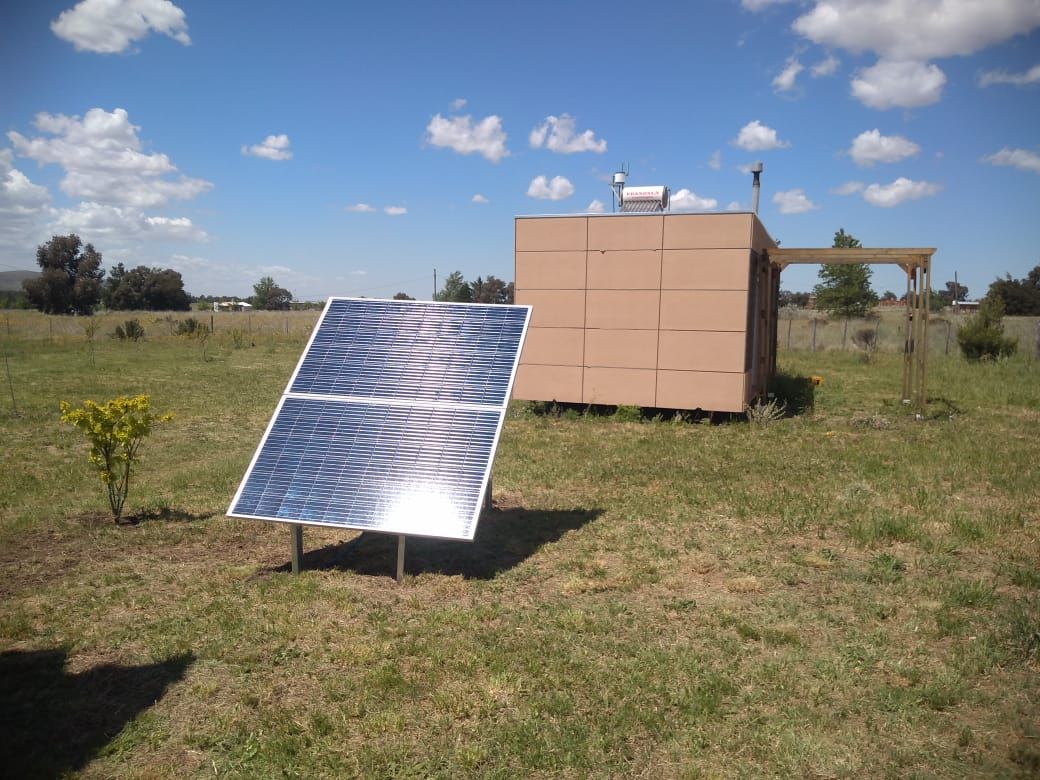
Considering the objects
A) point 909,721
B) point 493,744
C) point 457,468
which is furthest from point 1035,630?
point 457,468

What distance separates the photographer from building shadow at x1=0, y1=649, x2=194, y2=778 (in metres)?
3.84

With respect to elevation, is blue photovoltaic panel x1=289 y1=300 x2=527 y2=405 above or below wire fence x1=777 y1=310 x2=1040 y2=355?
below

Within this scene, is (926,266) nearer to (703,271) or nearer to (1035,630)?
(703,271)

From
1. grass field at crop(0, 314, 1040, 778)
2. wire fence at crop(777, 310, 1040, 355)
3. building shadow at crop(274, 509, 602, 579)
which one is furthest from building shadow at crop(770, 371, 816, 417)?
building shadow at crop(274, 509, 602, 579)

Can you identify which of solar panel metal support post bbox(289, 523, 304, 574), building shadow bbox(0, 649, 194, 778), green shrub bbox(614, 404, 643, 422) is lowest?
building shadow bbox(0, 649, 194, 778)

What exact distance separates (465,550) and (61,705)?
356 cm

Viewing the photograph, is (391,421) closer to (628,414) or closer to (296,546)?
(296,546)

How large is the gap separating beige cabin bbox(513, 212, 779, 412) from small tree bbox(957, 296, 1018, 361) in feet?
47.1

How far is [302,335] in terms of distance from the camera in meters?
39.4

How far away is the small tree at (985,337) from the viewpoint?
25094 mm

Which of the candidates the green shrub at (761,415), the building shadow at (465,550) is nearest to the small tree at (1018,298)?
the green shrub at (761,415)

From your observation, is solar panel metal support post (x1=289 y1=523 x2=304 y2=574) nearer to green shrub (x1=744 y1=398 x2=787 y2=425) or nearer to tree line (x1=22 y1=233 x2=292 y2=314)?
green shrub (x1=744 y1=398 x2=787 y2=425)

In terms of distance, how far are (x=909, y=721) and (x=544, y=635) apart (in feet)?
7.53

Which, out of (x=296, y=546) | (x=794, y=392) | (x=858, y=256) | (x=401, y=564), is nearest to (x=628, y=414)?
(x=858, y=256)
